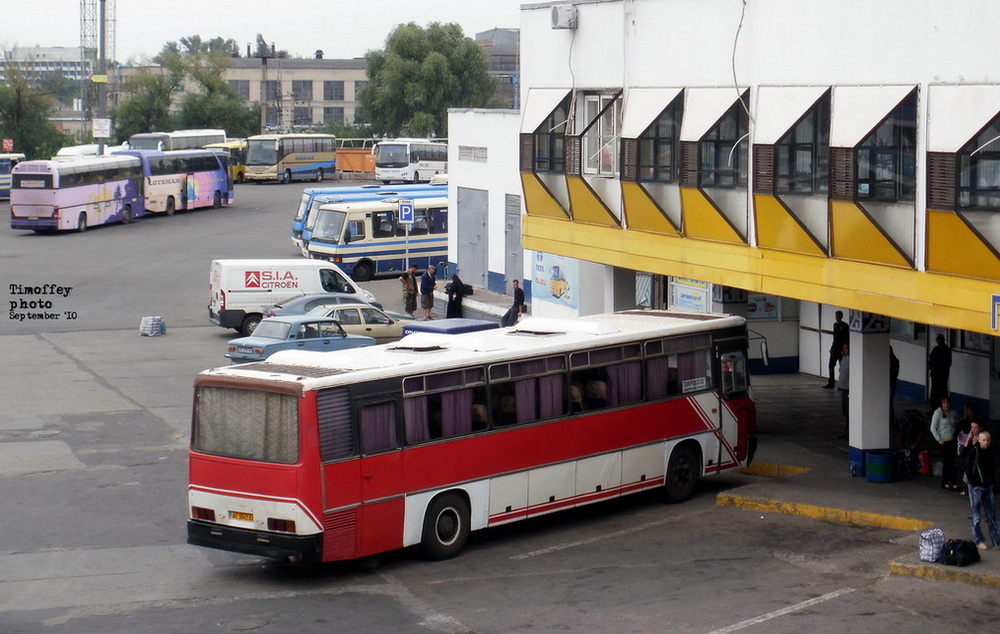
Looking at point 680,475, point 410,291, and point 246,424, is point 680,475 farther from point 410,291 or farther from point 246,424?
point 410,291

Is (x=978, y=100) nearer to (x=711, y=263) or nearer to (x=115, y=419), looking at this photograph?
(x=711, y=263)

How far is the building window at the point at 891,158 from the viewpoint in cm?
1580

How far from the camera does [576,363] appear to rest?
17.0 m

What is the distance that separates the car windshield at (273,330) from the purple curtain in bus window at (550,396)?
1248 cm


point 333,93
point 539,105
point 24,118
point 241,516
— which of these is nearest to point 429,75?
point 24,118

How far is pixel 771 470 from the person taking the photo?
20094 mm

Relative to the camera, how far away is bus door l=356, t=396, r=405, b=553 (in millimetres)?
A: 14562

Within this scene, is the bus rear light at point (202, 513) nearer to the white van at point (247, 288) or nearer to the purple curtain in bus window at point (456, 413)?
the purple curtain in bus window at point (456, 413)

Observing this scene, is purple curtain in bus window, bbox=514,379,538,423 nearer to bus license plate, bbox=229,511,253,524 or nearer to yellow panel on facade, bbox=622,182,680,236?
bus license plate, bbox=229,511,253,524

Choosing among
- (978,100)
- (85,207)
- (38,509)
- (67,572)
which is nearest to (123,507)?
(38,509)

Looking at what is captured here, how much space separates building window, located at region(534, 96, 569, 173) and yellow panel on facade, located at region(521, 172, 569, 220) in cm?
33

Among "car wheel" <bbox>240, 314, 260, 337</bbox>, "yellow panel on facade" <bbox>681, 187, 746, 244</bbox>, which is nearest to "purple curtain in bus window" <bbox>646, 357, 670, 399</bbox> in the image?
"yellow panel on facade" <bbox>681, 187, 746, 244</bbox>

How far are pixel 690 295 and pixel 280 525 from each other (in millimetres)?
13936

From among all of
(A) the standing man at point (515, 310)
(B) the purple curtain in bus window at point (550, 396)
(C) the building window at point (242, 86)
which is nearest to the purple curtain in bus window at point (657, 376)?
(B) the purple curtain in bus window at point (550, 396)
